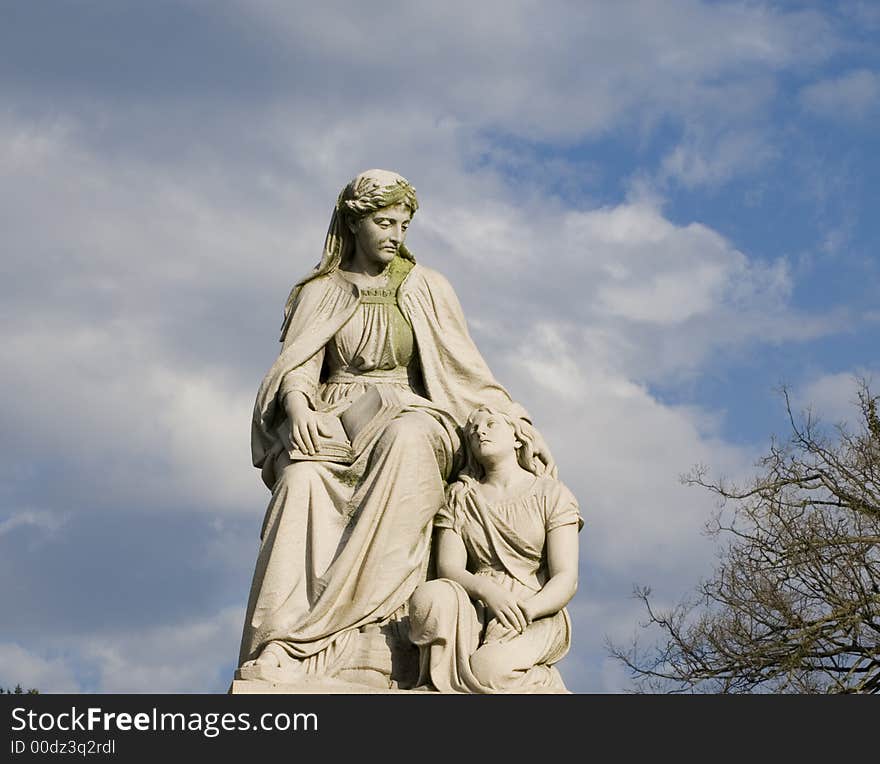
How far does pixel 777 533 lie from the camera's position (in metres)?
15.6

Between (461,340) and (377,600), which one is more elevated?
(461,340)

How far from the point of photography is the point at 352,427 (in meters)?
8.27

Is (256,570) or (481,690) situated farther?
(256,570)

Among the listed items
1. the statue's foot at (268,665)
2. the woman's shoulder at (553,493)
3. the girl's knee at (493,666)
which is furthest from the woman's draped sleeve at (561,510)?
the statue's foot at (268,665)

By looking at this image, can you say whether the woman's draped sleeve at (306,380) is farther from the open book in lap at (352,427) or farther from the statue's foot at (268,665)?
the statue's foot at (268,665)

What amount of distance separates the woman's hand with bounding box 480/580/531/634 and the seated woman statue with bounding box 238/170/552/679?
17.3 inches

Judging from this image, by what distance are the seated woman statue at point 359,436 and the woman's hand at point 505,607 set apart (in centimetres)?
44

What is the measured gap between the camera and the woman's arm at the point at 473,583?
7613 millimetres

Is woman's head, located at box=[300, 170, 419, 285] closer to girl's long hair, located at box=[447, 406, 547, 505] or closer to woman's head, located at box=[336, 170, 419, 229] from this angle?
woman's head, located at box=[336, 170, 419, 229]
